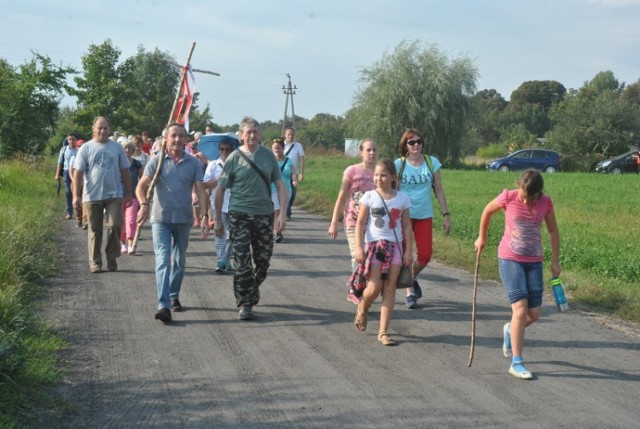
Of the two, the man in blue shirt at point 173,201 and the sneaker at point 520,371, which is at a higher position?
the man in blue shirt at point 173,201

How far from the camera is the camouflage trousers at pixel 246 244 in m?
8.03

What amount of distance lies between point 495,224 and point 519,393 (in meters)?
10.7

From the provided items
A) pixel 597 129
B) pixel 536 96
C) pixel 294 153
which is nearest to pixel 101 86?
pixel 597 129

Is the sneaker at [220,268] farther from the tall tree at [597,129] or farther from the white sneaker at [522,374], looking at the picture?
the tall tree at [597,129]

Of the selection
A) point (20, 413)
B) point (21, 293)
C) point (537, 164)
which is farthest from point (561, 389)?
point (537, 164)

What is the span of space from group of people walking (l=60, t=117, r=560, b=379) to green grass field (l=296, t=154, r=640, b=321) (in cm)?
227

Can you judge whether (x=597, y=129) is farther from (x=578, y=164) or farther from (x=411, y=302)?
(x=411, y=302)

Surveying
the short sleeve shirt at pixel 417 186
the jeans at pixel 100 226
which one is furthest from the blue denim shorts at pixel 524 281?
the jeans at pixel 100 226

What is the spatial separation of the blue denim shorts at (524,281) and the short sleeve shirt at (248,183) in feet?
8.94

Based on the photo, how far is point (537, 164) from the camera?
49.2 m

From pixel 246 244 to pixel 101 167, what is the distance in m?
3.39

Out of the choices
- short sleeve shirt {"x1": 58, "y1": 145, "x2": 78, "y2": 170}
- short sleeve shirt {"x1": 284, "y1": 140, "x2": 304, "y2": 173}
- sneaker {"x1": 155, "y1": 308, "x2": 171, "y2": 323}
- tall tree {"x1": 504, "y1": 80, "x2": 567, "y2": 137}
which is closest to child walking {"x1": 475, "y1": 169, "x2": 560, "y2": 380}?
sneaker {"x1": 155, "y1": 308, "x2": 171, "y2": 323}

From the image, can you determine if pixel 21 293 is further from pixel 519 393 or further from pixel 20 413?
pixel 519 393

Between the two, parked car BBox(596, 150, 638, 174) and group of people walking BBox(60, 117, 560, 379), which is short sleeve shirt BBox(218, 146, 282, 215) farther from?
parked car BBox(596, 150, 638, 174)
